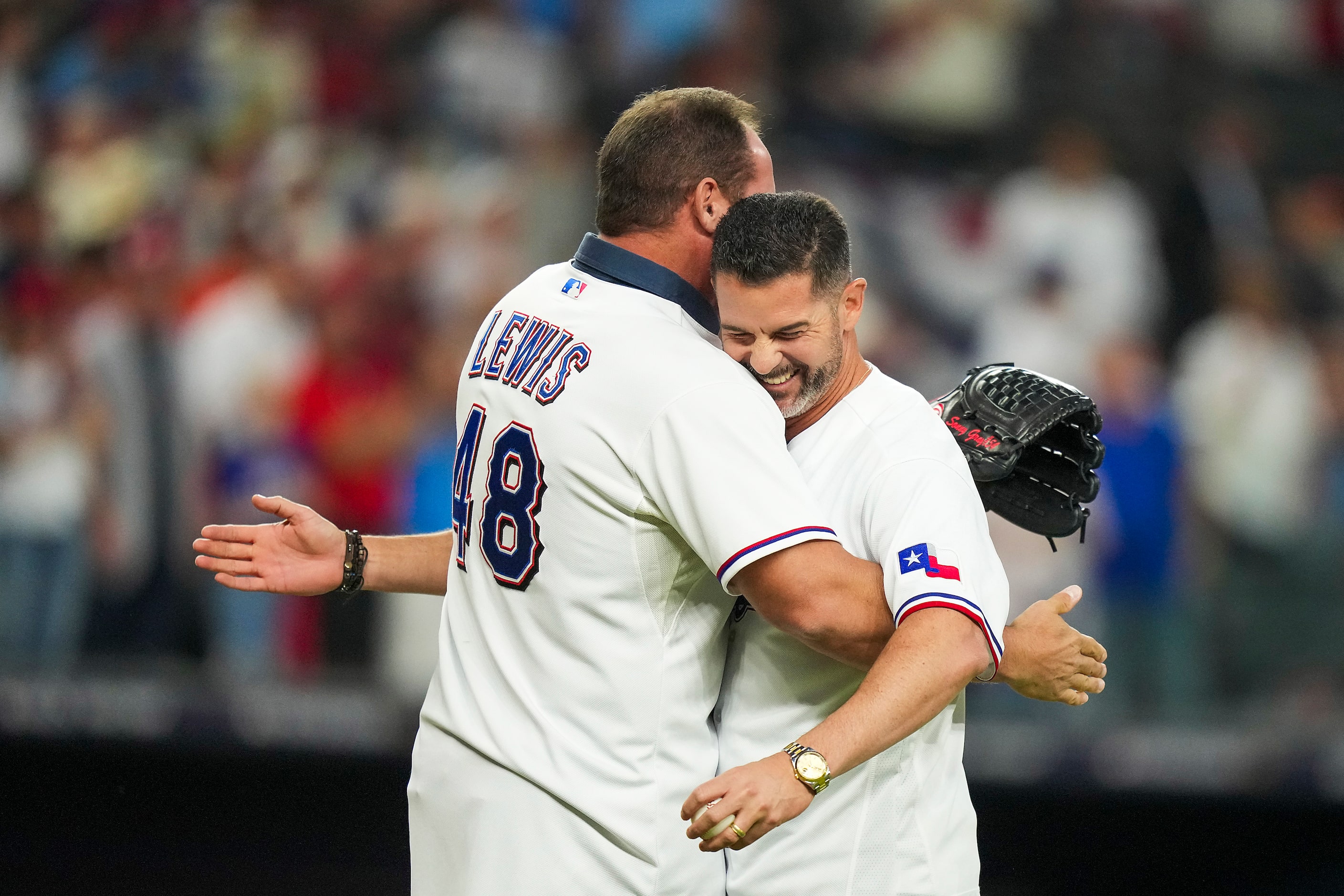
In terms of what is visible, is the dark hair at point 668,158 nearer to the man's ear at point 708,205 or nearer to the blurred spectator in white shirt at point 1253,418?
the man's ear at point 708,205

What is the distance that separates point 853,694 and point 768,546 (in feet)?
1.31

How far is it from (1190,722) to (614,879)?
344cm

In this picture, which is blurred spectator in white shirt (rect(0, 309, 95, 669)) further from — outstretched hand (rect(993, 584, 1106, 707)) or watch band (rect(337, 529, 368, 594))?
outstretched hand (rect(993, 584, 1106, 707))

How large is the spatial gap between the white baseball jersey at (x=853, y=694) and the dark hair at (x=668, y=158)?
447 mm

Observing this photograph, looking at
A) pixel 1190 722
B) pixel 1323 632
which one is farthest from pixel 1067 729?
pixel 1323 632

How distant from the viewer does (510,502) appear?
7.91 feet

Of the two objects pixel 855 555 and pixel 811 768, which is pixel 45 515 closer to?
pixel 855 555

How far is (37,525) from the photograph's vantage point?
6.00 meters

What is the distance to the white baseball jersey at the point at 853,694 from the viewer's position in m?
2.26

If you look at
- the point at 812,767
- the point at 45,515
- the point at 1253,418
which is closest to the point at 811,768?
the point at 812,767

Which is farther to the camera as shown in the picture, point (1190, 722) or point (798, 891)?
point (1190, 722)

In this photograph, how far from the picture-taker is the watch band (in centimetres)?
278

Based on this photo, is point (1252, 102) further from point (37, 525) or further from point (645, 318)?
point (37, 525)

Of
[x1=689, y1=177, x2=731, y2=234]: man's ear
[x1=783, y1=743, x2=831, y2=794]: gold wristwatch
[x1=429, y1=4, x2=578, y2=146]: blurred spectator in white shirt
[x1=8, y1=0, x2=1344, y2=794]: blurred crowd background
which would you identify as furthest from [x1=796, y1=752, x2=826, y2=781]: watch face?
[x1=429, y1=4, x2=578, y2=146]: blurred spectator in white shirt
